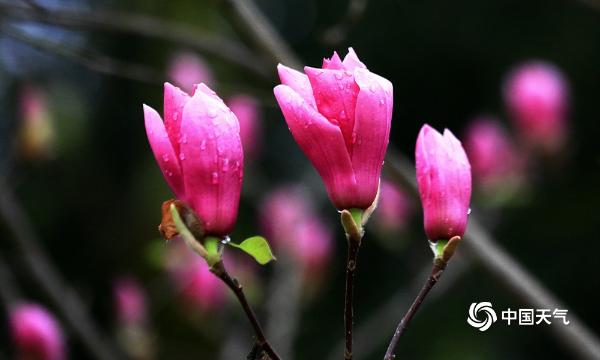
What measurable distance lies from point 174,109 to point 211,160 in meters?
0.07

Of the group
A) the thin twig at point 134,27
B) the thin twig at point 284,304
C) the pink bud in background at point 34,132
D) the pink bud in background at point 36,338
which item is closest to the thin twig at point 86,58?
the thin twig at point 134,27

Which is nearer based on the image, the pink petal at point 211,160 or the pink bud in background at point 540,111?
the pink petal at point 211,160

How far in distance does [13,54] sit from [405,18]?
3087mm

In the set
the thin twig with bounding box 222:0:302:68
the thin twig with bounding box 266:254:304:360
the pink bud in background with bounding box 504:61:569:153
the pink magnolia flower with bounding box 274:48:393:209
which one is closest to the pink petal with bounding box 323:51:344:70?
the pink magnolia flower with bounding box 274:48:393:209

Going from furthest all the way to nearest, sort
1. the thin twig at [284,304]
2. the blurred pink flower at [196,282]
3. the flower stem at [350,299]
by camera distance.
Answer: the blurred pink flower at [196,282] < the thin twig at [284,304] < the flower stem at [350,299]

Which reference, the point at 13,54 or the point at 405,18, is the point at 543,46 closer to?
the point at 405,18

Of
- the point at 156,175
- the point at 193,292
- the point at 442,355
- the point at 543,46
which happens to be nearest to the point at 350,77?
the point at 193,292

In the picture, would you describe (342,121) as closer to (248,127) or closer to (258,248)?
(258,248)

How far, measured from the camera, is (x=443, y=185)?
1.00m

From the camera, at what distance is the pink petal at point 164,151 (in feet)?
3.02

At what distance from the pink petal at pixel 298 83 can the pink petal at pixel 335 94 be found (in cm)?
1

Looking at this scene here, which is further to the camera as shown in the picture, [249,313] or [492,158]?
[492,158]

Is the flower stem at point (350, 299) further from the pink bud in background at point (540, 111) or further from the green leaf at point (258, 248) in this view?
the pink bud in background at point (540, 111)

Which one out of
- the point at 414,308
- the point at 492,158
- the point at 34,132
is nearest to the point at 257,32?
the point at 414,308
